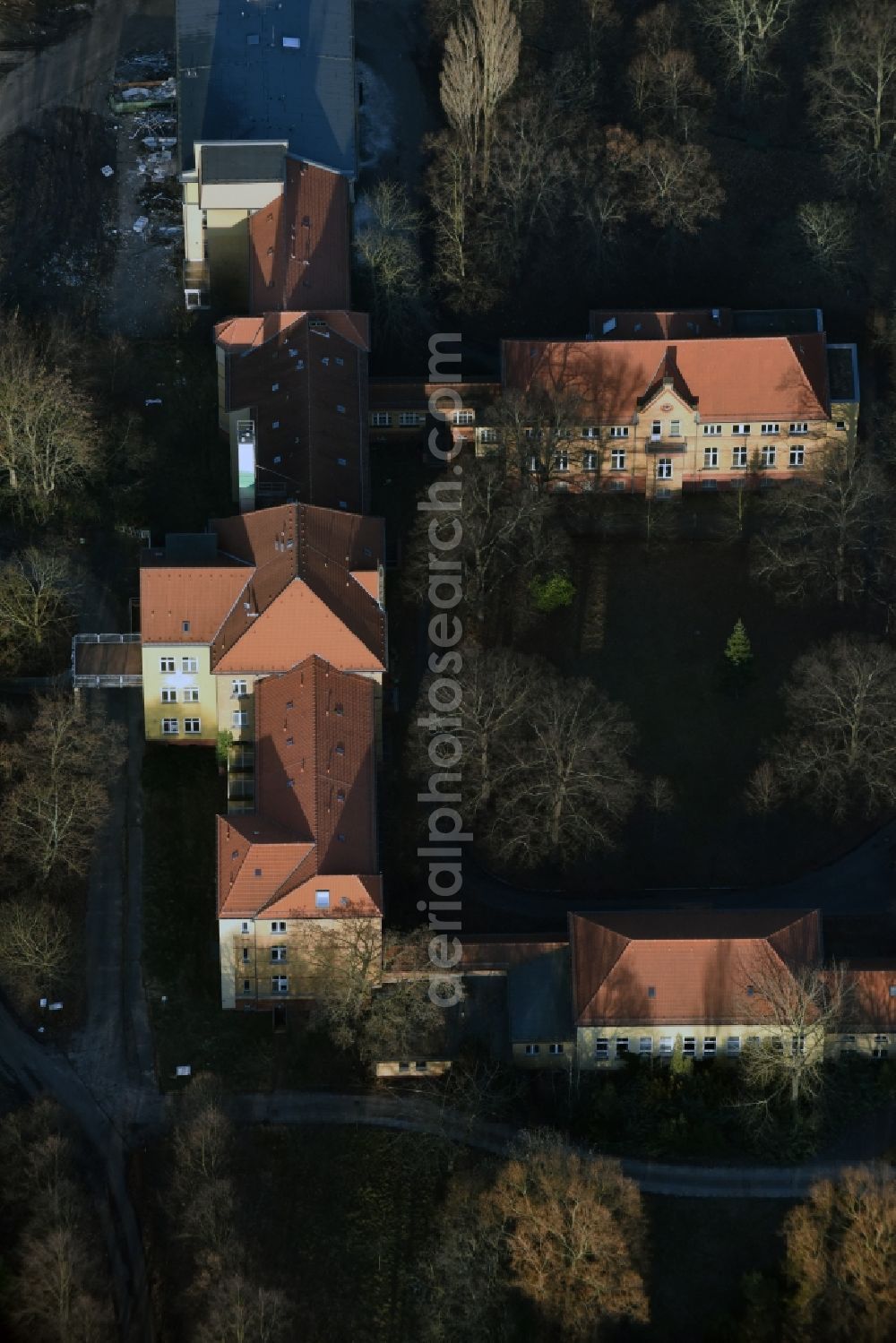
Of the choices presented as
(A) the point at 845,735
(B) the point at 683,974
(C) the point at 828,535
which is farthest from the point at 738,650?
(B) the point at 683,974

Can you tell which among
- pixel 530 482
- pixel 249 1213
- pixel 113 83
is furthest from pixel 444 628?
pixel 113 83

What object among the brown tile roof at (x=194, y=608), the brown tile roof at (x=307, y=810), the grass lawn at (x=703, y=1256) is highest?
the brown tile roof at (x=194, y=608)

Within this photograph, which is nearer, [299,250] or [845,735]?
[845,735]

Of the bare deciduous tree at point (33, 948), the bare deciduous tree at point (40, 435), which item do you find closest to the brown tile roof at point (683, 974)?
the bare deciduous tree at point (33, 948)

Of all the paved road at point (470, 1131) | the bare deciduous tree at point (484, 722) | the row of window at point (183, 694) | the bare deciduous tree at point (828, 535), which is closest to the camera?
the paved road at point (470, 1131)

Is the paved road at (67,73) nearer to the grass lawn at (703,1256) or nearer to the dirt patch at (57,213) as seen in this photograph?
the dirt patch at (57,213)

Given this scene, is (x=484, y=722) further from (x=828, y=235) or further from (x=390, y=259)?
(x=828, y=235)
